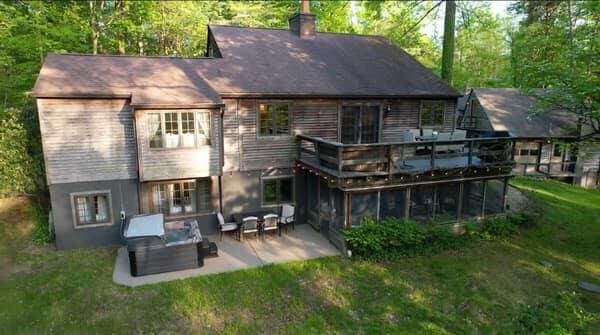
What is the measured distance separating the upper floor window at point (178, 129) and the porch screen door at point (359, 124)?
17.2 ft

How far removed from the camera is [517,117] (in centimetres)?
2328

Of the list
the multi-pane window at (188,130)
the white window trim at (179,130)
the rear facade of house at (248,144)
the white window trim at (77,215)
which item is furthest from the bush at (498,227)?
the white window trim at (77,215)

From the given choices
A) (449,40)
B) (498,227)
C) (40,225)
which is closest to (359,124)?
(498,227)

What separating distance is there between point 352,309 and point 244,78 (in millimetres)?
8392

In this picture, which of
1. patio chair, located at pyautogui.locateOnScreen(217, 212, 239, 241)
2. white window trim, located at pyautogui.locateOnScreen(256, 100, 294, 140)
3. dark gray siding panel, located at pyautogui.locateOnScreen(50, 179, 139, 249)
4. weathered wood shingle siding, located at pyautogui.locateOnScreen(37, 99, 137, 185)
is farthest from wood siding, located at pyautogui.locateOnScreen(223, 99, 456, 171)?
dark gray siding panel, located at pyautogui.locateOnScreen(50, 179, 139, 249)

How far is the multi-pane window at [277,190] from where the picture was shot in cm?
1264

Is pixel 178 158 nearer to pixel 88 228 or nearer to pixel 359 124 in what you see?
pixel 88 228

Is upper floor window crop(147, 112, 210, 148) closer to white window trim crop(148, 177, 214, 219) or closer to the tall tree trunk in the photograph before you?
white window trim crop(148, 177, 214, 219)

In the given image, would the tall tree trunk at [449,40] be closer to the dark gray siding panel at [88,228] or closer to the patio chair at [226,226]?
the patio chair at [226,226]

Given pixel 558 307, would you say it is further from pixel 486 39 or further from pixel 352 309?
pixel 486 39

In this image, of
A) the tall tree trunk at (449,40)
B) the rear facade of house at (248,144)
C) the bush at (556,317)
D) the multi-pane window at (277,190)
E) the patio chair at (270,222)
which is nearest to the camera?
the bush at (556,317)

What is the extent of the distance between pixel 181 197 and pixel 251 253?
10.4 ft

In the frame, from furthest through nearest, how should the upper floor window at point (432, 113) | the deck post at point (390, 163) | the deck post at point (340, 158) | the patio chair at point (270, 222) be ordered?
the upper floor window at point (432, 113)
the patio chair at point (270, 222)
the deck post at point (390, 163)
the deck post at point (340, 158)

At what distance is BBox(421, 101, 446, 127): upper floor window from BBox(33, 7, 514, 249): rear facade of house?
0.05 metres
